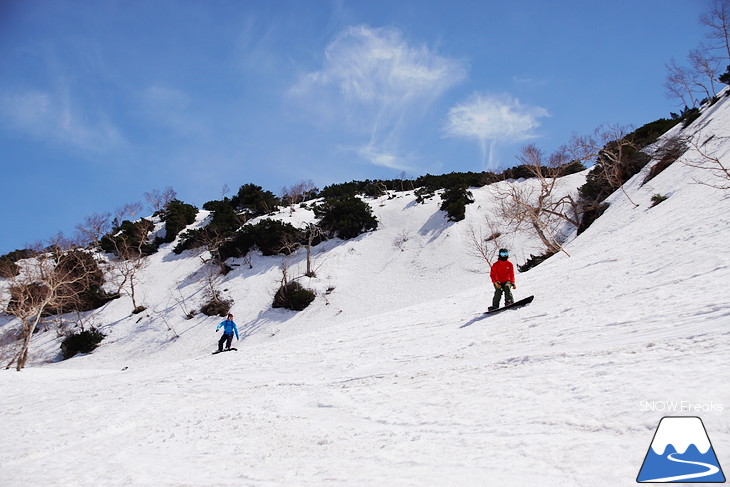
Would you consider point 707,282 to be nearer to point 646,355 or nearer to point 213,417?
point 646,355

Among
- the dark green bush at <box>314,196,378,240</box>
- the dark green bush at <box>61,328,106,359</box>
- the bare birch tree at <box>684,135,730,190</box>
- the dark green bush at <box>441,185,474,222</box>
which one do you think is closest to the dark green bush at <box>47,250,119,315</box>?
the dark green bush at <box>61,328,106,359</box>

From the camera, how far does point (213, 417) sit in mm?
5848

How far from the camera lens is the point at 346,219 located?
4194cm

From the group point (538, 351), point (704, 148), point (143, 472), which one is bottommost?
point (538, 351)

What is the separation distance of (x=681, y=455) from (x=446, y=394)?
105 inches

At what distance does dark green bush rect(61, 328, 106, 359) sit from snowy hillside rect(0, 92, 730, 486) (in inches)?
842

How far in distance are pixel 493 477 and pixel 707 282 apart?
259 inches

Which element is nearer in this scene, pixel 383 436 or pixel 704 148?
pixel 383 436

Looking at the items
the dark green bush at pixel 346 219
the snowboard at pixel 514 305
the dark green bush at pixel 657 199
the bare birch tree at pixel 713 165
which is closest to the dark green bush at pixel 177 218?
the dark green bush at pixel 346 219

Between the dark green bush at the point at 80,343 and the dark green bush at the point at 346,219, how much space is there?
23353mm

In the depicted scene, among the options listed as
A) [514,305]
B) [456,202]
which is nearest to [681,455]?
[514,305]

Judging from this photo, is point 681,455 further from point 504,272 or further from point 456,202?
point 456,202

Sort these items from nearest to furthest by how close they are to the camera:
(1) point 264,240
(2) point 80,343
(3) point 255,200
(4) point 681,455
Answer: (4) point 681,455
(2) point 80,343
(1) point 264,240
(3) point 255,200

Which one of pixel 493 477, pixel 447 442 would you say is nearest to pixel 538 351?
pixel 447 442
